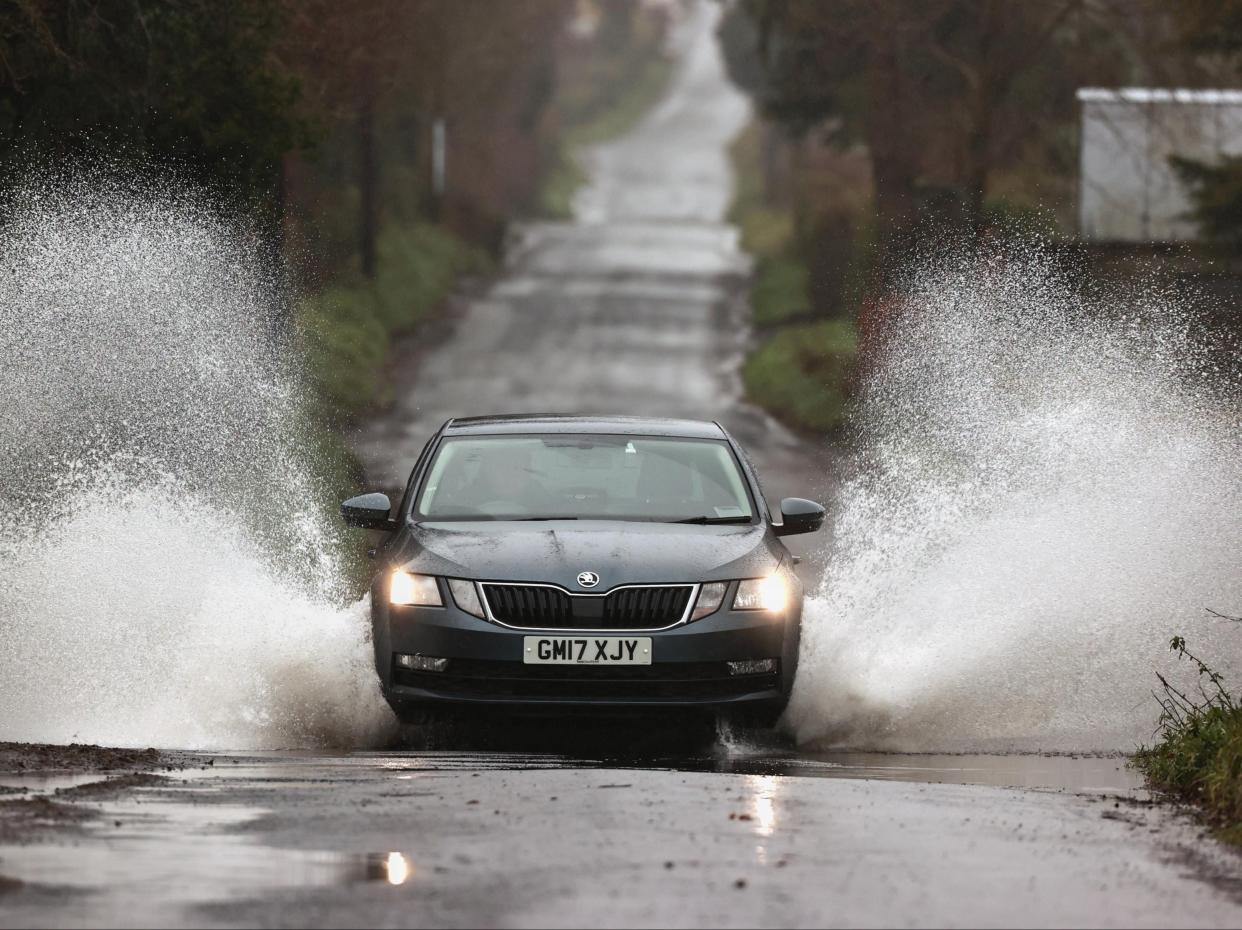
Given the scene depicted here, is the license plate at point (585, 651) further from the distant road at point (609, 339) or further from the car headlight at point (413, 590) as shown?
the distant road at point (609, 339)

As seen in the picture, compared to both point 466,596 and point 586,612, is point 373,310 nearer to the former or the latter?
point 466,596

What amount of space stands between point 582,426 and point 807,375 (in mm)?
22991

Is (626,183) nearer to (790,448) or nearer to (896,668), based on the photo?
(790,448)

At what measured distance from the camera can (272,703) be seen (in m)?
10.6

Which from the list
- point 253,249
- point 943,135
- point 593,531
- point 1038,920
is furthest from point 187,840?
point 943,135

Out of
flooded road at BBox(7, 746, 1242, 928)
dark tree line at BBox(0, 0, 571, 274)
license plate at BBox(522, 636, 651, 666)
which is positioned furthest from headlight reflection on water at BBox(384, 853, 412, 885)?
dark tree line at BBox(0, 0, 571, 274)

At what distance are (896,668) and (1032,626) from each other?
130 cm

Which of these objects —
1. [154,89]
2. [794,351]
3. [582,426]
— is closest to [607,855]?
[582,426]

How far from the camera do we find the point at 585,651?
938 centimetres

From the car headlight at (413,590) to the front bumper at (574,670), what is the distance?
0.03 metres

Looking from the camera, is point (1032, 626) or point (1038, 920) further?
point (1032, 626)

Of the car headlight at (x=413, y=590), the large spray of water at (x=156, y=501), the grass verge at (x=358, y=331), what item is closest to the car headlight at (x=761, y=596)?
the car headlight at (x=413, y=590)

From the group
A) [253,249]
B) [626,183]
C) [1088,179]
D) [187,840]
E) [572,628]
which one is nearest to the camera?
[187,840]

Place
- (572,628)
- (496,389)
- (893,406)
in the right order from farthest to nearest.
Result: (496,389) < (893,406) < (572,628)
